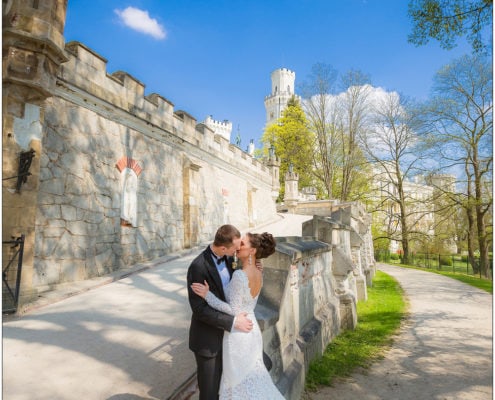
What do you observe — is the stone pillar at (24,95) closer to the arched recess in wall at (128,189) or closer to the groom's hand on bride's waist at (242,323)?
the arched recess in wall at (128,189)

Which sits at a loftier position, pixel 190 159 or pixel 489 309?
pixel 190 159

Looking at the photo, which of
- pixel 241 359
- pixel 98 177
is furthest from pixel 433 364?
pixel 98 177

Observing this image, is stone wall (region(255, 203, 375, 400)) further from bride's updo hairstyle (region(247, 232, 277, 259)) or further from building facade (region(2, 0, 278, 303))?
building facade (region(2, 0, 278, 303))

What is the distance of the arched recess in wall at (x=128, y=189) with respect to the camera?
8.20 meters

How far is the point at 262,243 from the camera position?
2.60m

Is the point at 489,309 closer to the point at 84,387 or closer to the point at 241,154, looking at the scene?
the point at 84,387

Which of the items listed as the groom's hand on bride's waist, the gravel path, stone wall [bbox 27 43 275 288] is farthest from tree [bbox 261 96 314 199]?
the groom's hand on bride's waist

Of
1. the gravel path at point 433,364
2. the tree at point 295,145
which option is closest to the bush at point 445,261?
the tree at point 295,145

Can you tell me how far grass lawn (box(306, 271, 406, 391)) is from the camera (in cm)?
416

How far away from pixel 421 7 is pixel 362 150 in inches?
807

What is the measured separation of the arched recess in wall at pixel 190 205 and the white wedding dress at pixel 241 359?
338 inches

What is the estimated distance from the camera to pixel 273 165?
2231 cm

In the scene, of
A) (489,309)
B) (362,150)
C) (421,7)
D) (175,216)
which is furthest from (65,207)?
(362,150)

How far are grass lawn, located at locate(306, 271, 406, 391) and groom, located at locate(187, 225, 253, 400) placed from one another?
195 cm
